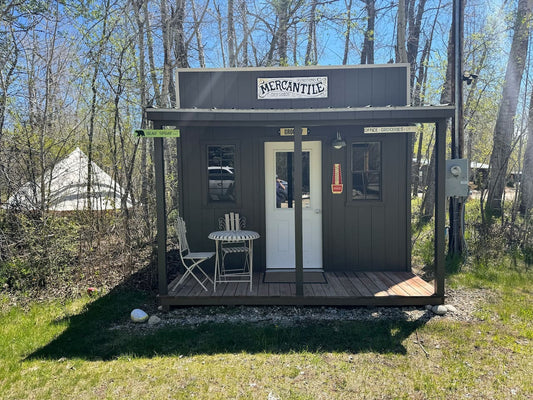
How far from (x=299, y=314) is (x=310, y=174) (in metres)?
2.10

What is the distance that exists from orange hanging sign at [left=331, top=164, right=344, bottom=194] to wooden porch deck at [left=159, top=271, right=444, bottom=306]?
1356 mm

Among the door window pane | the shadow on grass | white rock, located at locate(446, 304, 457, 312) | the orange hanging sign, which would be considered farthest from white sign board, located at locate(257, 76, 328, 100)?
white rock, located at locate(446, 304, 457, 312)

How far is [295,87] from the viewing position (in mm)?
4781

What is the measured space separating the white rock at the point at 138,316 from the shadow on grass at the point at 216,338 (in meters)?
0.07

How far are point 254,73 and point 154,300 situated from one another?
3.53 meters

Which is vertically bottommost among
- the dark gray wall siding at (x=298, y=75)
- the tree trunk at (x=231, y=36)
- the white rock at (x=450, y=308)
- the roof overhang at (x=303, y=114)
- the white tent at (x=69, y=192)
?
the white rock at (x=450, y=308)

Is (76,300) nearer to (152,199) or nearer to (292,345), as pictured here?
(152,199)

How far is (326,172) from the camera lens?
496 cm

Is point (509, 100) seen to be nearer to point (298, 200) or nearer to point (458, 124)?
point (458, 124)

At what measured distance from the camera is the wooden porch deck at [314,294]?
3.99 metres

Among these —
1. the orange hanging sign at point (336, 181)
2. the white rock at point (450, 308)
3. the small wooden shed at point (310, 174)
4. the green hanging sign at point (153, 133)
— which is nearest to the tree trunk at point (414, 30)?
the small wooden shed at point (310, 174)

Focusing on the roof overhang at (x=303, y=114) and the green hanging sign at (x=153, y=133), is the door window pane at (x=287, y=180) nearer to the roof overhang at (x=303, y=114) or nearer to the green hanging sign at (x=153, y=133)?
the roof overhang at (x=303, y=114)

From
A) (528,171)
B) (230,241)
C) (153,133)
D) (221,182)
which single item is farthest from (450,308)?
(528,171)

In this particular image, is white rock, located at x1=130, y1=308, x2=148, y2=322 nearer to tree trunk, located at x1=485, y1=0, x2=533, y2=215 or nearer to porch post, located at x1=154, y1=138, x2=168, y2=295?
porch post, located at x1=154, y1=138, x2=168, y2=295
